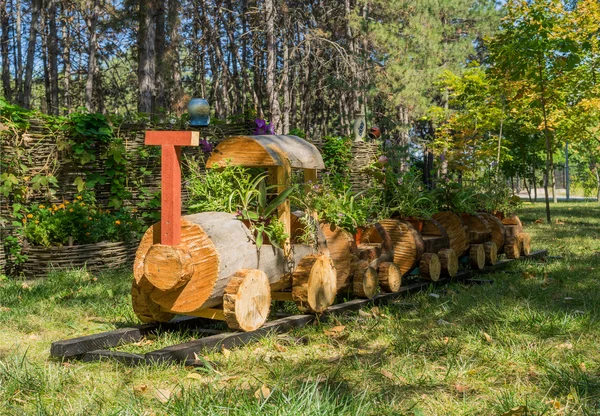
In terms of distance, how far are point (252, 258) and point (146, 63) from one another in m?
9.51

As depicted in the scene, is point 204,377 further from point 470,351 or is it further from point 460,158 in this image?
point 460,158

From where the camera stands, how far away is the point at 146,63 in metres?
12.6

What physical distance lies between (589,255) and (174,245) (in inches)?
264

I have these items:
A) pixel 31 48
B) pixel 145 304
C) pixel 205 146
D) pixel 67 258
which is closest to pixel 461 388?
pixel 145 304

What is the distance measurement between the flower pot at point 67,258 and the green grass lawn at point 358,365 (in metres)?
1.84

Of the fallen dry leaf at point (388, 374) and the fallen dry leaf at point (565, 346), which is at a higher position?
the fallen dry leaf at point (565, 346)

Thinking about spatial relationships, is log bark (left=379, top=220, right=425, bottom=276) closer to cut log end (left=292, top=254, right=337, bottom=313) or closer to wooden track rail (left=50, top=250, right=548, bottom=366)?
wooden track rail (left=50, top=250, right=548, bottom=366)

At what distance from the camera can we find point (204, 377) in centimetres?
342

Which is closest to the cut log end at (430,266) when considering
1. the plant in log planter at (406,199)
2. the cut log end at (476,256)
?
the plant in log planter at (406,199)

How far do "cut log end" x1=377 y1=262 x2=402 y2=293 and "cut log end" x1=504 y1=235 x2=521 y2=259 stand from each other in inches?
116

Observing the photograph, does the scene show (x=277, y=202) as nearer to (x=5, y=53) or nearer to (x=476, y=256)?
(x=476, y=256)

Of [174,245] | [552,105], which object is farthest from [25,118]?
[552,105]

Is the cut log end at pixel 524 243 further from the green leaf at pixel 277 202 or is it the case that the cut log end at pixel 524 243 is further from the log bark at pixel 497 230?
the green leaf at pixel 277 202

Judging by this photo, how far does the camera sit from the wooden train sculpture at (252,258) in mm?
3906
